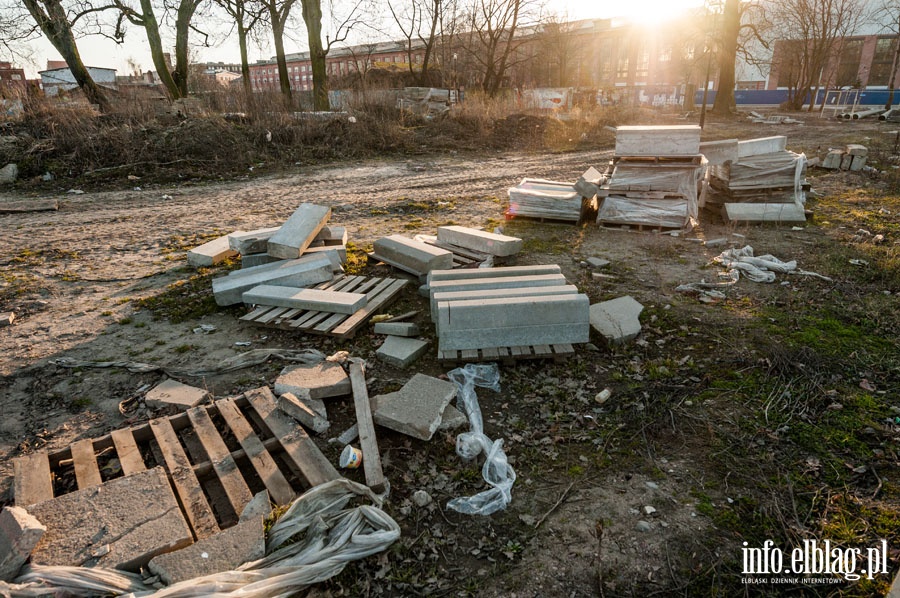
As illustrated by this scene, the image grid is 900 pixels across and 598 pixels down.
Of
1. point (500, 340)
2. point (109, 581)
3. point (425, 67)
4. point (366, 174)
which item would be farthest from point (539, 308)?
point (425, 67)

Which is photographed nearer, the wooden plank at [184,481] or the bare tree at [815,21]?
the wooden plank at [184,481]

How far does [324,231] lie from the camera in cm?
611

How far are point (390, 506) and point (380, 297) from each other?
250 centimetres

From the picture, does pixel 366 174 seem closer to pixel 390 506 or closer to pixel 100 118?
pixel 100 118

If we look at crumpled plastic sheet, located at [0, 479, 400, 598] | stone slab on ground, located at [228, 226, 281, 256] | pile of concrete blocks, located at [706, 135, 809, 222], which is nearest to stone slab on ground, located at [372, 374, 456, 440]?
crumpled plastic sheet, located at [0, 479, 400, 598]

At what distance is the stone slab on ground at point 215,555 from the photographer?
2131 millimetres

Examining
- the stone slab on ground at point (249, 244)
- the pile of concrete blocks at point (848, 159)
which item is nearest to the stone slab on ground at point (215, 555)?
the stone slab on ground at point (249, 244)

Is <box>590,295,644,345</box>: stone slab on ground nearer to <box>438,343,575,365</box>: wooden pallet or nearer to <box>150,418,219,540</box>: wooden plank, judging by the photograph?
<box>438,343,575,365</box>: wooden pallet

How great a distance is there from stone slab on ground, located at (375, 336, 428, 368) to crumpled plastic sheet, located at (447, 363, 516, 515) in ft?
1.23

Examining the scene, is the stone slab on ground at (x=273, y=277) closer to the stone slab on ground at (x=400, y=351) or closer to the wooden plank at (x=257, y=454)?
the stone slab on ground at (x=400, y=351)

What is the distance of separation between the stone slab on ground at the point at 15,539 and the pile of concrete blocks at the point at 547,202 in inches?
265

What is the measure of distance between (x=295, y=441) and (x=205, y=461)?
20.5 inches

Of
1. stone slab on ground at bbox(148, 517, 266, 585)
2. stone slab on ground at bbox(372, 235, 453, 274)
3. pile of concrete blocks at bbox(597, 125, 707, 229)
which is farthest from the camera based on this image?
pile of concrete blocks at bbox(597, 125, 707, 229)

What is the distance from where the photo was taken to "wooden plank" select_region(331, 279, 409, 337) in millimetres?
4227
